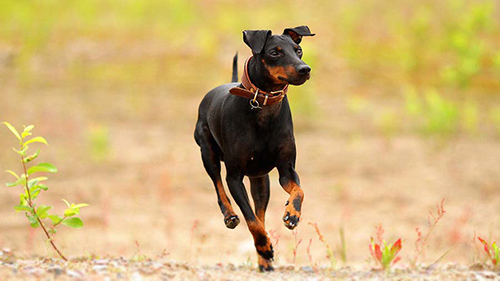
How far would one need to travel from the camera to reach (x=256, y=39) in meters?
3.97

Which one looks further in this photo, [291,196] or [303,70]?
[291,196]

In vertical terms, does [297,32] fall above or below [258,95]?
above

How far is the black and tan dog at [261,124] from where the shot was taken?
12.9 ft

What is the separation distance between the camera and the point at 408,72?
16.8 metres

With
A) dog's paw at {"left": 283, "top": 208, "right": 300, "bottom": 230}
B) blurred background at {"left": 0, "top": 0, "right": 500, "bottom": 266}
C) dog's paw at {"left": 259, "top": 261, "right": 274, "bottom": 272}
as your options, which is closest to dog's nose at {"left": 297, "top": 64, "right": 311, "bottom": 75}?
dog's paw at {"left": 283, "top": 208, "right": 300, "bottom": 230}

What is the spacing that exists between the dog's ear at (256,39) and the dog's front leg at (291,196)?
32.3 inches

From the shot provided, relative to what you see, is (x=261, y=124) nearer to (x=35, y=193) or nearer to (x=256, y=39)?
(x=256, y=39)

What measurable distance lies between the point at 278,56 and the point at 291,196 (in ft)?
2.94

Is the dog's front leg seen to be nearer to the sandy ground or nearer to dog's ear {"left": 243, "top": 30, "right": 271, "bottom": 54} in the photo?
the sandy ground

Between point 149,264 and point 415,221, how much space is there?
594cm

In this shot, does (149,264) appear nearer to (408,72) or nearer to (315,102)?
(315,102)

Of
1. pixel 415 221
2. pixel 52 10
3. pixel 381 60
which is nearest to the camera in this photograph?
pixel 415 221

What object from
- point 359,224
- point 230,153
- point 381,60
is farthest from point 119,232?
point 381,60

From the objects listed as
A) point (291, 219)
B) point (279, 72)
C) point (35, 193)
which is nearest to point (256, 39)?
point (279, 72)
